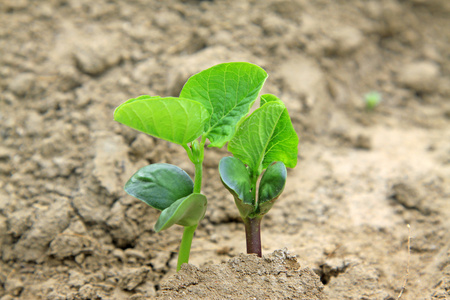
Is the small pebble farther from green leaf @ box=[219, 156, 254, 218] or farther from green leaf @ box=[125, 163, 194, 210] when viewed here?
green leaf @ box=[125, 163, 194, 210]

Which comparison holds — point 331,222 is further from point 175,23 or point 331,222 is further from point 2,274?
point 175,23

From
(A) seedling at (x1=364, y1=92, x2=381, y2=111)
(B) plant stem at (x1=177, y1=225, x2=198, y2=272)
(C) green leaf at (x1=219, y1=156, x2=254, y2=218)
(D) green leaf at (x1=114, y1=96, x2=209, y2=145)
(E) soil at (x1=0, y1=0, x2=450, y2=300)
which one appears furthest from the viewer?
(A) seedling at (x1=364, y1=92, x2=381, y2=111)

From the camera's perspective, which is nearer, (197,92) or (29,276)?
(197,92)

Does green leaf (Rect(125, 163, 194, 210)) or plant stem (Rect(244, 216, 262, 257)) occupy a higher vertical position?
green leaf (Rect(125, 163, 194, 210))

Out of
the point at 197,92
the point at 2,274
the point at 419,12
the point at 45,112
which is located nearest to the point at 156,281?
the point at 2,274

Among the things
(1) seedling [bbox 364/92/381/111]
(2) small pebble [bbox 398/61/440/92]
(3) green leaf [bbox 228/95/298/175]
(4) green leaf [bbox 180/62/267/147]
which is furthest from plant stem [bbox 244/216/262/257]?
(2) small pebble [bbox 398/61/440/92]

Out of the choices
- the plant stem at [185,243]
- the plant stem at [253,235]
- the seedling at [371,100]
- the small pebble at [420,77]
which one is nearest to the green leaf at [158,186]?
the plant stem at [185,243]

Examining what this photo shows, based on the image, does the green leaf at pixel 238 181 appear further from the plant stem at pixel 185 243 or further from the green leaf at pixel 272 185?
the plant stem at pixel 185 243
